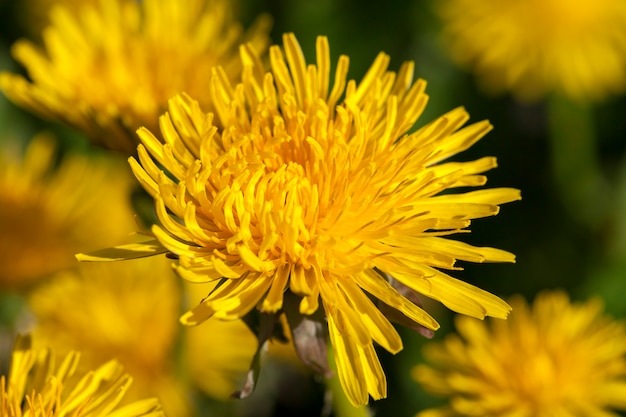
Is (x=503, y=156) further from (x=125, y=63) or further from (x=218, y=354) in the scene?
(x=125, y=63)

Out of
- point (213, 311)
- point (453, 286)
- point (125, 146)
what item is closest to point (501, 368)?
point (453, 286)

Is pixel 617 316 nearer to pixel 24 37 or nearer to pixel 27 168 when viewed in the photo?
pixel 27 168

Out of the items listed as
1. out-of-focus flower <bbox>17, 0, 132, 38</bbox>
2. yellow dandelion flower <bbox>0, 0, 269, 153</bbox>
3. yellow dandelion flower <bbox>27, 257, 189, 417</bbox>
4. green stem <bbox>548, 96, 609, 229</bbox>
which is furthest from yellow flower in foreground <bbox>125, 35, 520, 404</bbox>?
out-of-focus flower <bbox>17, 0, 132, 38</bbox>

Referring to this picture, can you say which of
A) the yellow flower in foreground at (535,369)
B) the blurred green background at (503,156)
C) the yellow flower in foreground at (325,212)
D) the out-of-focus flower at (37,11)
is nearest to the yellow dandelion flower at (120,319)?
the blurred green background at (503,156)

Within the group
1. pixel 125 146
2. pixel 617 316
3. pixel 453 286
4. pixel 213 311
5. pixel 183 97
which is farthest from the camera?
pixel 617 316

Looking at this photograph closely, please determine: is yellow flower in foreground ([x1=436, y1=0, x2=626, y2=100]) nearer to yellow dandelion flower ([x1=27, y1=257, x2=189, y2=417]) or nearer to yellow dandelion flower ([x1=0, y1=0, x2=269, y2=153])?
yellow dandelion flower ([x1=0, y1=0, x2=269, y2=153])

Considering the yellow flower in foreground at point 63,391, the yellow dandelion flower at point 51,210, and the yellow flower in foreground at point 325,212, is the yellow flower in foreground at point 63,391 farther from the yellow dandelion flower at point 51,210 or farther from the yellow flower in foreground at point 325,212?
the yellow dandelion flower at point 51,210
